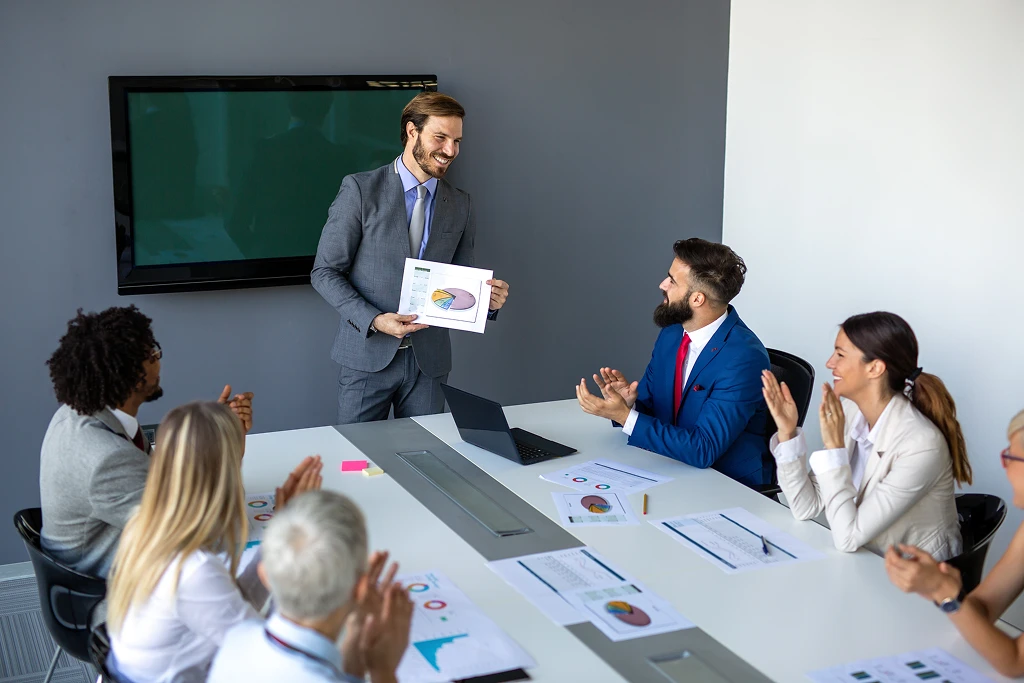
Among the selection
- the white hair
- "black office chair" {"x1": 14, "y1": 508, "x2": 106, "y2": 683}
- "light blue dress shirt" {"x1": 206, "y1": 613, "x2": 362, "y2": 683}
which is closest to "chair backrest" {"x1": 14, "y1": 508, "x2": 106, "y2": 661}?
"black office chair" {"x1": 14, "y1": 508, "x2": 106, "y2": 683}

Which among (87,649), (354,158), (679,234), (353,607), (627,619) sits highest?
(354,158)

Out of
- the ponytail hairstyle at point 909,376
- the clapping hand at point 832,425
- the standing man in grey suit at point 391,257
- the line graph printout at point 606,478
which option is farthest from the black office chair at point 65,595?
the ponytail hairstyle at point 909,376

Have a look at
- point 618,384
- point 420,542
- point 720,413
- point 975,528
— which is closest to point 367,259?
point 618,384

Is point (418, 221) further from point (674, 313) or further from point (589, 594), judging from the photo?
point (589, 594)

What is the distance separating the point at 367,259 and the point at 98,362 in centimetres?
163

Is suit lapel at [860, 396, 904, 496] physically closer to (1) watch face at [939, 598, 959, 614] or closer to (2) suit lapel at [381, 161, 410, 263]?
(1) watch face at [939, 598, 959, 614]

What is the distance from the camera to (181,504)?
6.67 ft

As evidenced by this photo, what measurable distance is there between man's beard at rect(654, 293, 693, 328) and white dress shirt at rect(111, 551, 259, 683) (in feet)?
6.37

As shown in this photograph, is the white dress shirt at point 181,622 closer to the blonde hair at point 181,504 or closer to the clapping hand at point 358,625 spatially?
the blonde hair at point 181,504

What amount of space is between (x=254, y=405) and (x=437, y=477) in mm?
1870

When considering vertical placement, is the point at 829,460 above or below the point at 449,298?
below

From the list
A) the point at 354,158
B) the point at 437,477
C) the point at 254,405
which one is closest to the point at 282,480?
the point at 437,477

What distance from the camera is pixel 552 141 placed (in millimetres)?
5258

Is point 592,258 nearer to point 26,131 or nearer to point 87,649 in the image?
point 26,131
